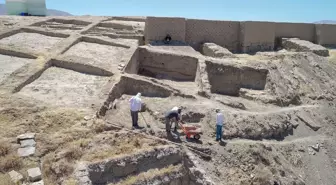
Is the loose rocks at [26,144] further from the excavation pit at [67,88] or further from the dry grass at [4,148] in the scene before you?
the excavation pit at [67,88]

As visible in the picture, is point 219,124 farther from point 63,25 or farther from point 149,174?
point 63,25

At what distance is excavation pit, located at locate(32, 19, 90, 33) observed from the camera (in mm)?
20027

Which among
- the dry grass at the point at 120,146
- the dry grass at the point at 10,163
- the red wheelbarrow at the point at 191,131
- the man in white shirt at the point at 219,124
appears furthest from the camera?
the man in white shirt at the point at 219,124

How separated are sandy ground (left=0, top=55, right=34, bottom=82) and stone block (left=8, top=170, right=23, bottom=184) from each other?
5560 millimetres

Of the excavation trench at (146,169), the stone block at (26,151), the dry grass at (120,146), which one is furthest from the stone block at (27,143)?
the excavation trench at (146,169)

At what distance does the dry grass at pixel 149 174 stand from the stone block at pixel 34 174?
1753 mm

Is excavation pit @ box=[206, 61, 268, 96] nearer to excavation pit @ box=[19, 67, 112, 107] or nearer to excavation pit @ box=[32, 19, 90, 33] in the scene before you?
excavation pit @ box=[19, 67, 112, 107]

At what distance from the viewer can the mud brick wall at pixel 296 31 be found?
20750 mm

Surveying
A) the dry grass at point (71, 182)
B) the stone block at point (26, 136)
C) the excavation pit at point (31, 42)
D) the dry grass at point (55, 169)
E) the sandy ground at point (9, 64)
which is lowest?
the dry grass at point (71, 182)

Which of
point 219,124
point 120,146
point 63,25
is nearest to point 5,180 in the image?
point 120,146

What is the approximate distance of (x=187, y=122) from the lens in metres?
11.2

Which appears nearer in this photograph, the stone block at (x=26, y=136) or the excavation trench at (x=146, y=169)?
the excavation trench at (x=146, y=169)

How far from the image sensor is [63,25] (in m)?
20.9

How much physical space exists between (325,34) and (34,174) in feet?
62.5
